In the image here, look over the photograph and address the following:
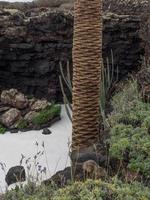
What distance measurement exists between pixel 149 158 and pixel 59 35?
5126mm

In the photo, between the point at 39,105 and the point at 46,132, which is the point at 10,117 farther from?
the point at 46,132

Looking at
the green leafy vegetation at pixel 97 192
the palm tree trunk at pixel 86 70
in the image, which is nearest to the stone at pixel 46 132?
the palm tree trunk at pixel 86 70

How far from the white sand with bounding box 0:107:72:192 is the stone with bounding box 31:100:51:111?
0.44 metres

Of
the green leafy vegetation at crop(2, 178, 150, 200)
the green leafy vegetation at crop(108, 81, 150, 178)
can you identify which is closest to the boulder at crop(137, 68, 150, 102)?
the green leafy vegetation at crop(108, 81, 150, 178)

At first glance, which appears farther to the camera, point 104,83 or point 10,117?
point 10,117

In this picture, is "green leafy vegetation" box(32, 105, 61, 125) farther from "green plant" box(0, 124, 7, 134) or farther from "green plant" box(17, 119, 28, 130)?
"green plant" box(0, 124, 7, 134)

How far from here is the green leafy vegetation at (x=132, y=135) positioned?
414 centimetres

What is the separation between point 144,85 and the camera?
19.0 ft

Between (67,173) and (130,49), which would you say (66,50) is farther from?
(67,173)

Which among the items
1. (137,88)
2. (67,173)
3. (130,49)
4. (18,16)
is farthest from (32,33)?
(67,173)

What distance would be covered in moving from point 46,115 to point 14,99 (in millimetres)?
882

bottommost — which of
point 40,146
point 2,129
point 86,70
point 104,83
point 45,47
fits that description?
point 2,129

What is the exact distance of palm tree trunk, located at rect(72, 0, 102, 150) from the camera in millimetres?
5656

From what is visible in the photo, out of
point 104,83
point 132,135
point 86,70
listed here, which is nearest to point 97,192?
point 132,135
